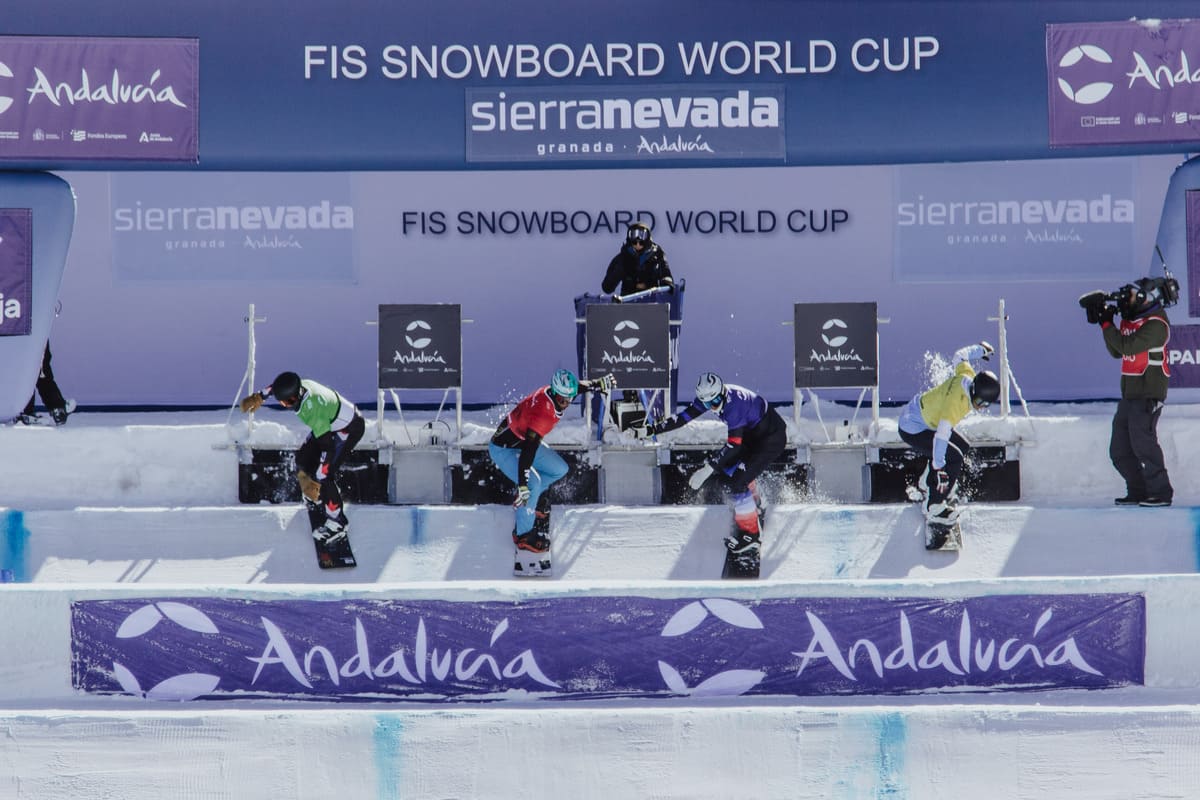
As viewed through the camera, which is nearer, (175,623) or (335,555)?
(175,623)

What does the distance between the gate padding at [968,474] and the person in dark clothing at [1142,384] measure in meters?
0.78

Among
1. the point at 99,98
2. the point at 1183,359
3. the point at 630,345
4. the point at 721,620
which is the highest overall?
the point at 99,98

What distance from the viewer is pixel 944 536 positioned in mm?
9961

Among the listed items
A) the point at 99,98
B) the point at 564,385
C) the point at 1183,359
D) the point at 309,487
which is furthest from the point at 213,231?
the point at 1183,359

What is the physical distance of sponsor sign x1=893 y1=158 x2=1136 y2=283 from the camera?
12.7 meters

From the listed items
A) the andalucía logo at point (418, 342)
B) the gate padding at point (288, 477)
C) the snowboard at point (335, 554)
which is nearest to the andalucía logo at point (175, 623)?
the snowboard at point (335, 554)

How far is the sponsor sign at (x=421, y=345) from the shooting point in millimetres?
10852

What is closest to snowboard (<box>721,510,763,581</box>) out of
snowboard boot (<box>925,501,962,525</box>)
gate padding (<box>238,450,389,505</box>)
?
snowboard boot (<box>925,501,962,525</box>)

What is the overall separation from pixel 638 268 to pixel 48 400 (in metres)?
4.88

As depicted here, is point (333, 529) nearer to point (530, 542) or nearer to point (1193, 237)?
point (530, 542)

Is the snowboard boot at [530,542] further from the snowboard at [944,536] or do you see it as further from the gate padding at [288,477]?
the snowboard at [944,536]

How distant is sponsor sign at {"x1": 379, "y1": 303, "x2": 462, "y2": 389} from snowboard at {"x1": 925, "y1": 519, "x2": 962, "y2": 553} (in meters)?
3.62

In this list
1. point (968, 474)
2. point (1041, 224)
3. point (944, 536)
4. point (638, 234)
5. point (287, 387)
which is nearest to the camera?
point (287, 387)

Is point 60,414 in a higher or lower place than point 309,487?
higher
